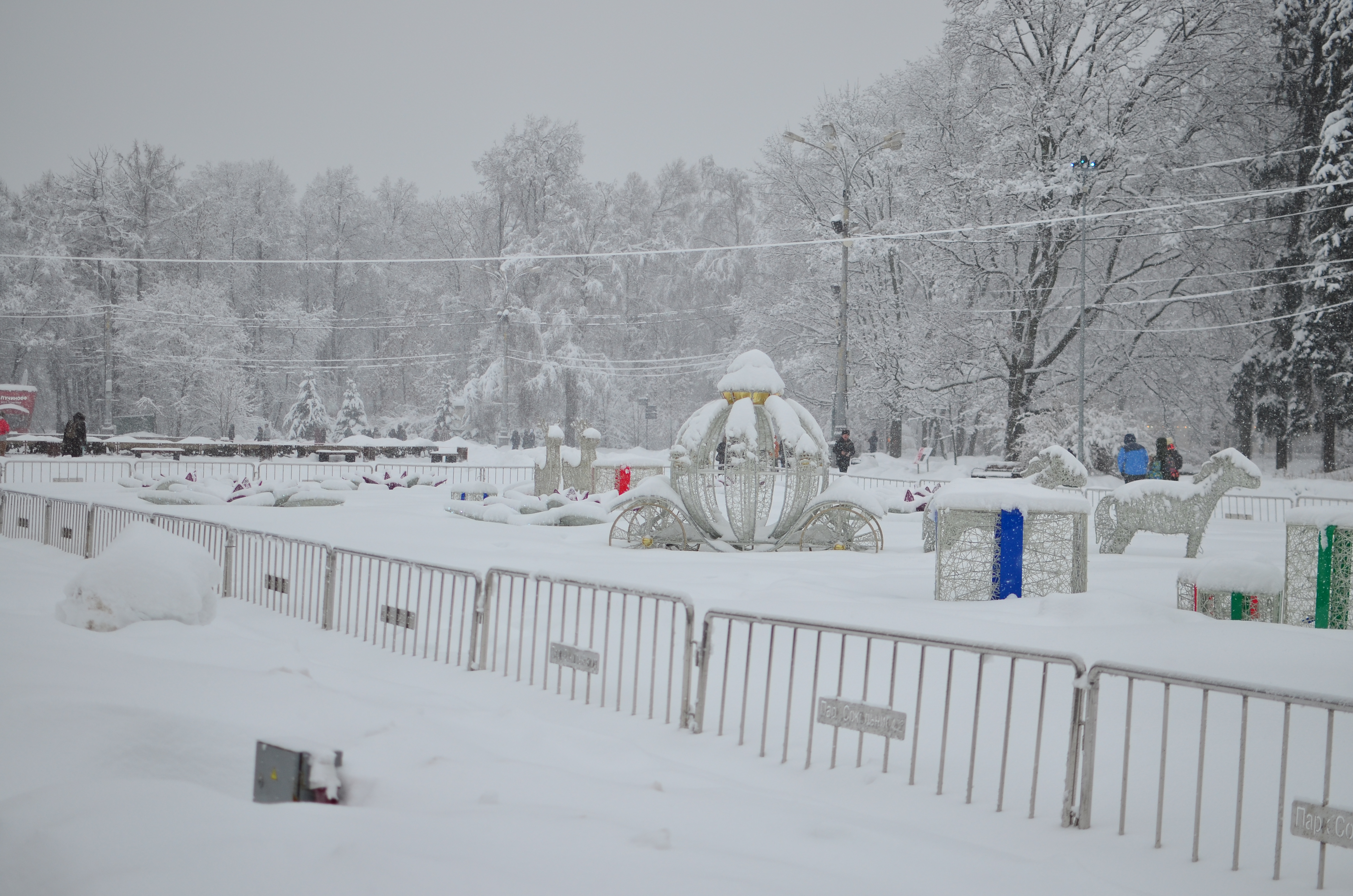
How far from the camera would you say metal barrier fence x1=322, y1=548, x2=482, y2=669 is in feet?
24.4

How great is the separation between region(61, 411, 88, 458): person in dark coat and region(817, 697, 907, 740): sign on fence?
1189 inches

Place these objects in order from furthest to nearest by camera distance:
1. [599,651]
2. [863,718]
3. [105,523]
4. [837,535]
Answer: [837,535]
[105,523]
[599,651]
[863,718]

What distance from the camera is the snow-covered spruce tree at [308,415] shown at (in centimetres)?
4491

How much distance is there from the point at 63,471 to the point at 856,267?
26385 mm

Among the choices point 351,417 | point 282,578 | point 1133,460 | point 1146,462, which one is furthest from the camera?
point 351,417

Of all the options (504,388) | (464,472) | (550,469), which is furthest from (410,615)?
(504,388)

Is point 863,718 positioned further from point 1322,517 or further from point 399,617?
point 1322,517

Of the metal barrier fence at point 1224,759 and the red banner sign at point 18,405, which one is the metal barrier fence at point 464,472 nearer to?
the metal barrier fence at point 1224,759

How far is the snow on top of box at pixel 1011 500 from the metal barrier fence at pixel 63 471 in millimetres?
21988

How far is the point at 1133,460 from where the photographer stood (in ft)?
61.6

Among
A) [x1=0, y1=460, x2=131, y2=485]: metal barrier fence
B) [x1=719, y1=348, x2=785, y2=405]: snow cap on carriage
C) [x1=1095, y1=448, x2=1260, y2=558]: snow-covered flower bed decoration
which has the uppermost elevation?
[x1=719, y1=348, x2=785, y2=405]: snow cap on carriage

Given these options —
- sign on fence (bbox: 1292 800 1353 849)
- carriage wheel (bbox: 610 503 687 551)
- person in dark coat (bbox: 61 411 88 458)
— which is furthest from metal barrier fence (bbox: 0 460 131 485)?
sign on fence (bbox: 1292 800 1353 849)

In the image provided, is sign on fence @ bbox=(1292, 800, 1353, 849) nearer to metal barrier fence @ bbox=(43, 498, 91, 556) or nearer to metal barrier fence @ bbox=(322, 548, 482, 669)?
metal barrier fence @ bbox=(322, 548, 482, 669)

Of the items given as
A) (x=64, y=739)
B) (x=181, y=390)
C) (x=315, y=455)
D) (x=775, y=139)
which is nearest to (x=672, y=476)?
(x=64, y=739)
